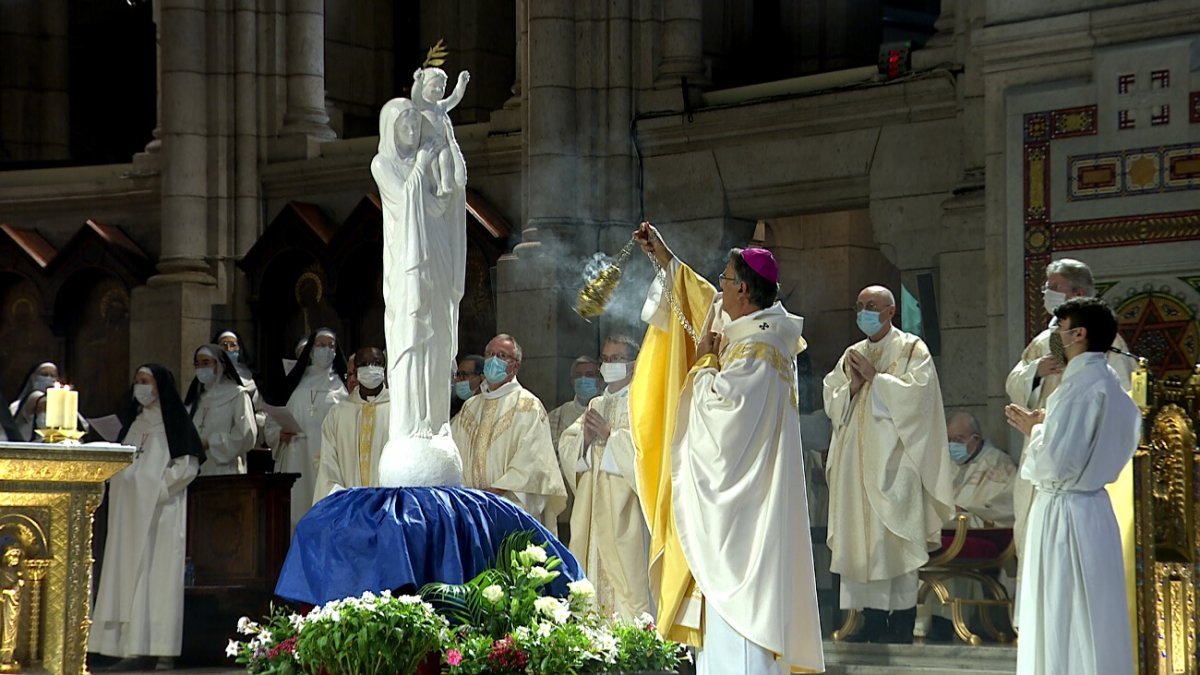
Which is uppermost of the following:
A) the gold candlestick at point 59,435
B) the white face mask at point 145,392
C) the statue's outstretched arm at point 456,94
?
the statue's outstretched arm at point 456,94

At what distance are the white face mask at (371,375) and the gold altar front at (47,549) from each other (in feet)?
11.9

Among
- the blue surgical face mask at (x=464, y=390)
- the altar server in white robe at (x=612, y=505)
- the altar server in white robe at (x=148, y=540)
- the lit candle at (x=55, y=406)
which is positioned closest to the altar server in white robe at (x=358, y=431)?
the blue surgical face mask at (x=464, y=390)

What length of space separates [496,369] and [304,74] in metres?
6.09

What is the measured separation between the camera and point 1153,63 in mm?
11047

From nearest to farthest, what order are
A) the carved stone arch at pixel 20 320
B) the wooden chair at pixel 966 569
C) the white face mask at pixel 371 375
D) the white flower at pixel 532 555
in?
the white flower at pixel 532 555
the wooden chair at pixel 966 569
the white face mask at pixel 371 375
the carved stone arch at pixel 20 320

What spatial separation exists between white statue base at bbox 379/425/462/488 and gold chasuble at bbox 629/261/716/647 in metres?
0.77

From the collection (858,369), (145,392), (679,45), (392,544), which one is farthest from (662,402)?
(679,45)

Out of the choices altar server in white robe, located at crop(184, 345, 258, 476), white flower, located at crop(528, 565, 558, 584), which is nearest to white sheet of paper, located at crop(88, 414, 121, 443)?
altar server in white robe, located at crop(184, 345, 258, 476)

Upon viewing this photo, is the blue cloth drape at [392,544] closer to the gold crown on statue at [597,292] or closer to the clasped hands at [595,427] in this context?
the gold crown on statue at [597,292]

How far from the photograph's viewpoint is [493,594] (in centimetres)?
727

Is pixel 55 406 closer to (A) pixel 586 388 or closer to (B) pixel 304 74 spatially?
(A) pixel 586 388

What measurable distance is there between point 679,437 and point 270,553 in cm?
522

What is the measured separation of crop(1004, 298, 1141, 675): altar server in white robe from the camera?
7438 millimetres

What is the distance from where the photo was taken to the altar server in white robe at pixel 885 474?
1052 cm
